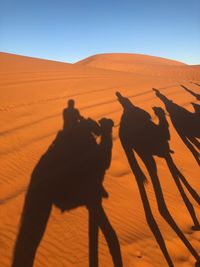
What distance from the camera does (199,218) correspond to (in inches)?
158

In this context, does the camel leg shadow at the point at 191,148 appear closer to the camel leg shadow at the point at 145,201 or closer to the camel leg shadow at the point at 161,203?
the camel leg shadow at the point at 161,203

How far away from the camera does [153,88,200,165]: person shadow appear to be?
658 centimetres

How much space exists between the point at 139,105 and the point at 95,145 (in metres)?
3.43

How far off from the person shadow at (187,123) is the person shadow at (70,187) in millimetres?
1967

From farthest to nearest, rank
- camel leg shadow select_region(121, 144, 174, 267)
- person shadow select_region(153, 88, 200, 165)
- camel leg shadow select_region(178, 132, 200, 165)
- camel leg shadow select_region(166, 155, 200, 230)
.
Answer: person shadow select_region(153, 88, 200, 165)
camel leg shadow select_region(178, 132, 200, 165)
camel leg shadow select_region(166, 155, 200, 230)
camel leg shadow select_region(121, 144, 174, 267)

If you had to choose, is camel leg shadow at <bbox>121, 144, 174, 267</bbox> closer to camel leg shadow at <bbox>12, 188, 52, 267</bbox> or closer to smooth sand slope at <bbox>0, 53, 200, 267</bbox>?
smooth sand slope at <bbox>0, 53, 200, 267</bbox>

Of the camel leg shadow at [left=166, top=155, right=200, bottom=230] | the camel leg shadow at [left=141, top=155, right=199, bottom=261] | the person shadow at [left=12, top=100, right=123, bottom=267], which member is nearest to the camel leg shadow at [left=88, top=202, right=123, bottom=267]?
the person shadow at [left=12, top=100, right=123, bottom=267]

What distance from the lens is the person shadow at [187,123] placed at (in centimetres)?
658

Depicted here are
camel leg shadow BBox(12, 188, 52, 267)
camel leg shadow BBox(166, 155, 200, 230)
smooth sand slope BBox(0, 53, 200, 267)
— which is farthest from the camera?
camel leg shadow BBox(166, 155, 200, 230)

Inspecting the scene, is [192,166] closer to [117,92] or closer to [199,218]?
[199,218]

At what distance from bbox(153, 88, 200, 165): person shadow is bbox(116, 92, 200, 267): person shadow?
0.38 metres

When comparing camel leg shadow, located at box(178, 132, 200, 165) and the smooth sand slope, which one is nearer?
the smooth sand slope

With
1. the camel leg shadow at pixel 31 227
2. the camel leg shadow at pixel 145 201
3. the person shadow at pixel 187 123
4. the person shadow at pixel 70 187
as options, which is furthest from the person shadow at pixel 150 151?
the camel leg shadow at pixel 31 227

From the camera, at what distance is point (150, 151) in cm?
588
